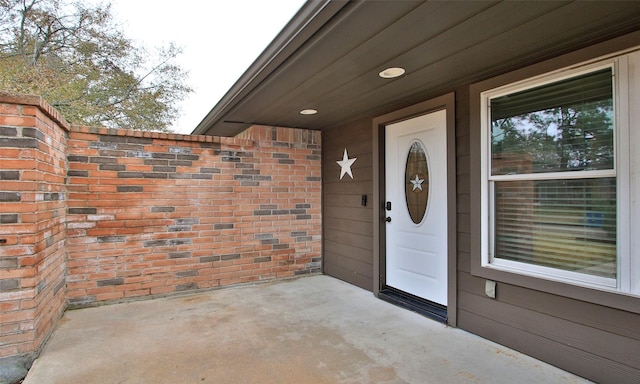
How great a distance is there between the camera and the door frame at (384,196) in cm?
309

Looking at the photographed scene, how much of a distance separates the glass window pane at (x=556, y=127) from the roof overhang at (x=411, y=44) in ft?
0.85

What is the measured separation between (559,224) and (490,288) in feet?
2.37

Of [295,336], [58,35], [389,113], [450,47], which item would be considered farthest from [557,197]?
[58,35]

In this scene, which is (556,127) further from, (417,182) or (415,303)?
(415,303)

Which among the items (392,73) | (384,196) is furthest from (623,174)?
(384,196)

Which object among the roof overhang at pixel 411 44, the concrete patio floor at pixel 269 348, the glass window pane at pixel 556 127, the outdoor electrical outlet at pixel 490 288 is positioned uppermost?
the roof overhang at pixel 411 44

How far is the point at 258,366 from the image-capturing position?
2.39m

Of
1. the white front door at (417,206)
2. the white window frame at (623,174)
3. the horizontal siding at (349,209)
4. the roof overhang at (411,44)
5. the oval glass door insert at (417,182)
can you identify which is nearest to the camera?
the roof overhang at (411,44)

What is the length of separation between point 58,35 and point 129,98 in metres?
2.05

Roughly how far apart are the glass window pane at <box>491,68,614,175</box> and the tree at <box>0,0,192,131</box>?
846 cm

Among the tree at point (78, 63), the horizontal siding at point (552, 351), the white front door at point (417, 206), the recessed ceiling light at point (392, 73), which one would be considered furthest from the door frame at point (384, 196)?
the tree at point (78, 63)

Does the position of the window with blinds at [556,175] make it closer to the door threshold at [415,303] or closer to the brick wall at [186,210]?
the door threshold at [415,303]

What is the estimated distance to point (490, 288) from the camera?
2758 millimetres

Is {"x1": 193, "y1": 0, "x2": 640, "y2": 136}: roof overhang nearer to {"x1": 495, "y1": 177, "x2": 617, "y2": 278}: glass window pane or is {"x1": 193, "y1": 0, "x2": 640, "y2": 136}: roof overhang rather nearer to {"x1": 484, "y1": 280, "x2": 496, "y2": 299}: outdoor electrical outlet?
{"x1": 495, "y1": 177, "x2": 617, "y2": 278}: glass window pane
